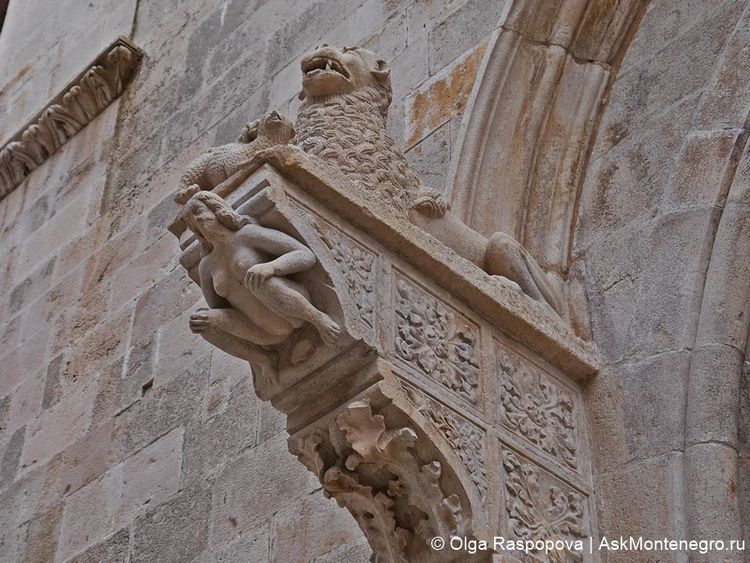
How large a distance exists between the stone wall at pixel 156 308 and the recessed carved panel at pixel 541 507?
0.61 m

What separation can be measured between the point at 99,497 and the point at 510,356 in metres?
1.92

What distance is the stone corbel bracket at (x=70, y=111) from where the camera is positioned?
6.29m

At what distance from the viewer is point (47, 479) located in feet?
16.0

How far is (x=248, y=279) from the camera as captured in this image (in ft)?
9.16

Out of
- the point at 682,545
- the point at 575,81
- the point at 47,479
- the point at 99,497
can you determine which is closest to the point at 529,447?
the point at 682,545

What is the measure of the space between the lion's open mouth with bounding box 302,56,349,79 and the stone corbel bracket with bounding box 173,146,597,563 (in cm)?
56

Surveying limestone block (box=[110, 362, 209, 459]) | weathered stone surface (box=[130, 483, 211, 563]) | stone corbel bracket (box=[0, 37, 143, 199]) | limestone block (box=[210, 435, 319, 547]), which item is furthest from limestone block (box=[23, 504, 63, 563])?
stone corbel bracket (box=[0, 37, 143, 199])

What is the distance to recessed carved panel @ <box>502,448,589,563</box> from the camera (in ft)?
9.77

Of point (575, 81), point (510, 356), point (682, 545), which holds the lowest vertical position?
point (682, 545)

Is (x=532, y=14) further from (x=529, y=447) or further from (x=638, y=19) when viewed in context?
(x=529, y=447)

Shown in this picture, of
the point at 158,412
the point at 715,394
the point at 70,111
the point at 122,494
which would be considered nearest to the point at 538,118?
the point at 715,394

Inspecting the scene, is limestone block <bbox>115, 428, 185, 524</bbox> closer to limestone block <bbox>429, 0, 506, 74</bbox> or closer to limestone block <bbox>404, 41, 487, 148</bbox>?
limestone block <bbox>404, 41, 487, 148</bbox>

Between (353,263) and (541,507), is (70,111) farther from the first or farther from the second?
(541,507)

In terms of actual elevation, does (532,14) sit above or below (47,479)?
above
